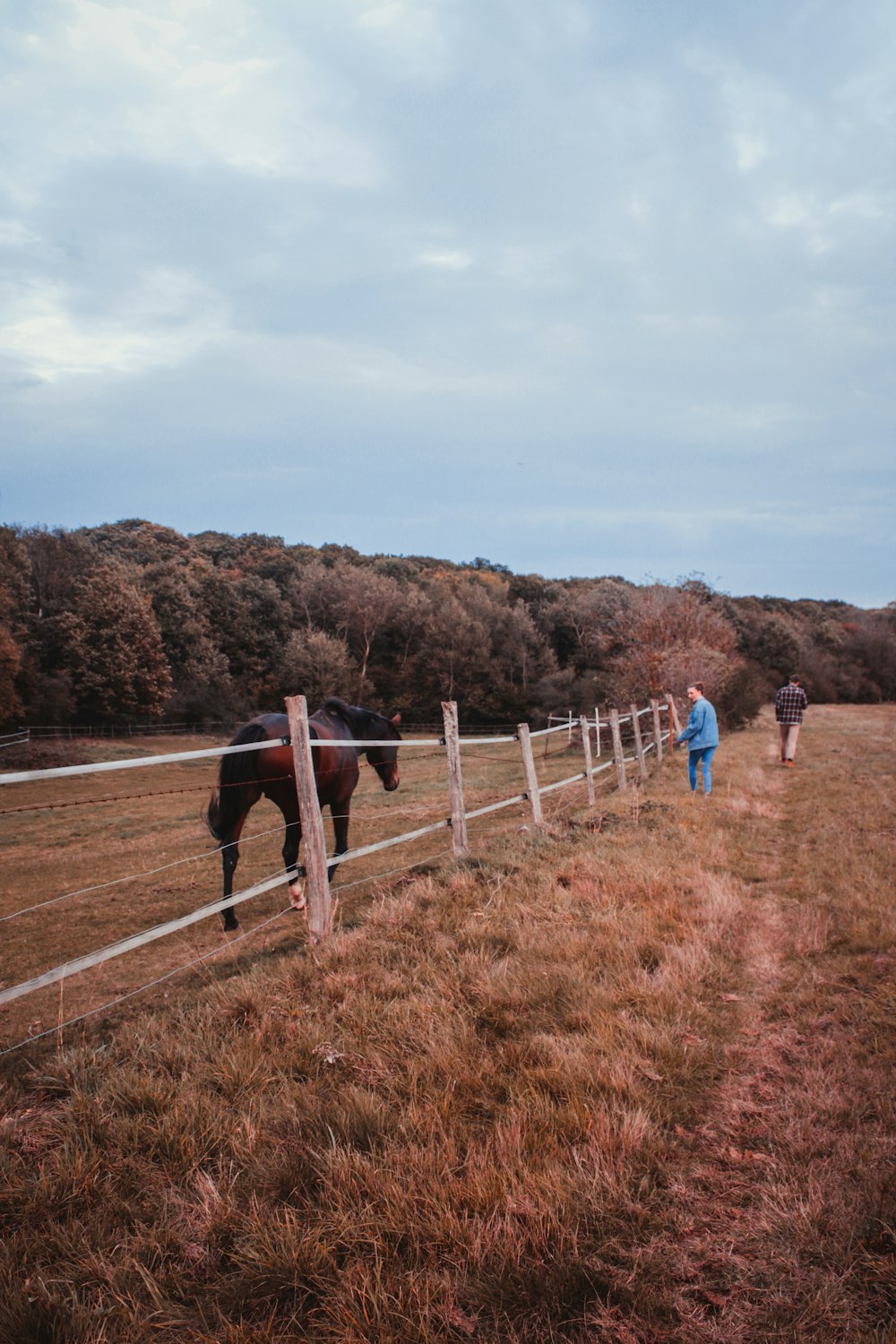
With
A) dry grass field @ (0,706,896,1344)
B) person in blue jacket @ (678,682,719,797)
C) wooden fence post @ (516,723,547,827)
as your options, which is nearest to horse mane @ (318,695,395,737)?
wooden fence post @ (516,723,547,827)

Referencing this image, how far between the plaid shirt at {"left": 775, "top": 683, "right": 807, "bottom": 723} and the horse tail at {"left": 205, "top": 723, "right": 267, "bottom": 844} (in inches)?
486

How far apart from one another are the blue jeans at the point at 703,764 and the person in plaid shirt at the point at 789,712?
4624 mm

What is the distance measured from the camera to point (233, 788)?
21.8 ft

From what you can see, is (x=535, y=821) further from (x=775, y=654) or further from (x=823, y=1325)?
(x=775, y=654)

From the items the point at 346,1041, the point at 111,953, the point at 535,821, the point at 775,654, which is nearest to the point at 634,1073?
the point at 346,1041

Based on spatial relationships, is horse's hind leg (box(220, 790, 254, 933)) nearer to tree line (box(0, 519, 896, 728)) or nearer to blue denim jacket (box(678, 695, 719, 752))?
blue denim jacket (box(678, 695, 719, 752))

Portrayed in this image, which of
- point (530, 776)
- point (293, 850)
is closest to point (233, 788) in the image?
point (293, 850)

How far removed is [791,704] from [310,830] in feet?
44.0

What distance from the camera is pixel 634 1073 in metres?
2.84

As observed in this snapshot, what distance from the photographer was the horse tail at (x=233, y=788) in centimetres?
662

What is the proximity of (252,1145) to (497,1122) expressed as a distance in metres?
0.92

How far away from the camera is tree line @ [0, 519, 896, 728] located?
→ 30.7 metres

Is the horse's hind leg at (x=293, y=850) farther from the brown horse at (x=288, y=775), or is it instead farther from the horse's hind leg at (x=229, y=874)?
the horse's hind leg at (x=229, y=874)

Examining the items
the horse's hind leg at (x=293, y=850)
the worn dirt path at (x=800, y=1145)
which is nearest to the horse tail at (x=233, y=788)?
the horse's hind leg at (x=293, y=850)
